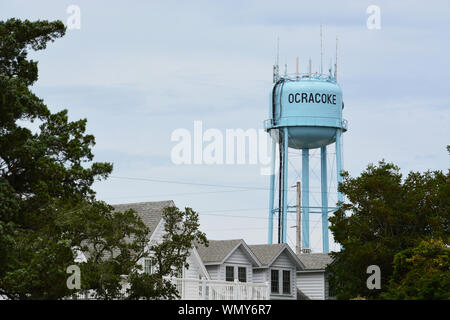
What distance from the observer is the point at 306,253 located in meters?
65.8

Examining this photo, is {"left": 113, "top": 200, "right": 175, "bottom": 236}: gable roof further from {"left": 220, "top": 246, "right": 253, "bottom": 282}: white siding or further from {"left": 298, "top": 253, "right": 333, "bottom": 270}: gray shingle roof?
{"left": 298, "top": 253, "right": 333, "bottom": 270}: gray shingle roof

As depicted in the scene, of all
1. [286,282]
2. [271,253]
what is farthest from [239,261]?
[286,282]

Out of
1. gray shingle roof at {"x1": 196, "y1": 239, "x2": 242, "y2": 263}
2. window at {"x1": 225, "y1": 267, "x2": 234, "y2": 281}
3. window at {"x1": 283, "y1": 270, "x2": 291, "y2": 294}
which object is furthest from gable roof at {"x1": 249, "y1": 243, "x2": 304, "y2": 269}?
gray shingle roof at {"x1": 196, "y1": 239, "x2": 242, "y2": 263}

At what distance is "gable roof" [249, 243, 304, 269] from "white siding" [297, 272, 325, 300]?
3006 mm

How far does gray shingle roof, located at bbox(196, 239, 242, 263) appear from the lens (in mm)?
54438

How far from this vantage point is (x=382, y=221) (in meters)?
49.6

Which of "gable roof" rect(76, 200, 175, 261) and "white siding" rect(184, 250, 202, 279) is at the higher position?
"gable roof" rect(76, 200, 175, 261)

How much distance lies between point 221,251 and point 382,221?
10172 mm

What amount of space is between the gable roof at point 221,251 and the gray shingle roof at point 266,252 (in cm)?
128

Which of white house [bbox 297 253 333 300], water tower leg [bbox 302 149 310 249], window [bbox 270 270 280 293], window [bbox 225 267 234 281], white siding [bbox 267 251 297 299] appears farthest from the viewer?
water tower leg [bbox 302 149 310 249]

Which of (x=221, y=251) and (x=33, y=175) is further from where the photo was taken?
(x=221, y=251)

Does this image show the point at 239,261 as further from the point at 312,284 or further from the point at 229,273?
the point at 312,284
